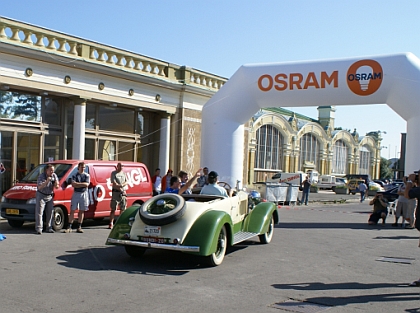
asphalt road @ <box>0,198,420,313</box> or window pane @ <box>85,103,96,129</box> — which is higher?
window pane @ <box>85,103,96,129</box>

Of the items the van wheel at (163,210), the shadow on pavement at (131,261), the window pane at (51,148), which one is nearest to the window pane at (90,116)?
the window pane at (51,148)

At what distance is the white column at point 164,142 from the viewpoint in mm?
21625

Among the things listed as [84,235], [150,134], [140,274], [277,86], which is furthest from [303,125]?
[140,274]

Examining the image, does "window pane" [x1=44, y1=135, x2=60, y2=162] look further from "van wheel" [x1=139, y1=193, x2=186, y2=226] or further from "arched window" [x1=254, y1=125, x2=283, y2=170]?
"arched window" [x1=254, y1=125, x2=283, y2=170]

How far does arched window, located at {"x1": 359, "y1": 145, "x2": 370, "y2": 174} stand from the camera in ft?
220

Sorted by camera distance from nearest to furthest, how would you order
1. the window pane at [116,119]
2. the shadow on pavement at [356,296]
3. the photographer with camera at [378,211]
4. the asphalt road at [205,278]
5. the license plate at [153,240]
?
1. the asphalt road at [205,278]
2. the shadow on pavement at [356,296]
3. the license plate at [153,240]
4. the photographer with camera at [378,211]
5. the window pane at [116,119]

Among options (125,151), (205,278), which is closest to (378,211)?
(125,151)

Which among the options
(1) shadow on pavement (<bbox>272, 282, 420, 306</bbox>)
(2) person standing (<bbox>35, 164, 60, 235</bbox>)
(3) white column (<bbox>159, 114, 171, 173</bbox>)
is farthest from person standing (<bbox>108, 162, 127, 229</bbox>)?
(3) white column (<bbox>159, 114, 171, 173</bbox>)

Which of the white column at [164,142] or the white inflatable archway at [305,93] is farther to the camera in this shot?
the white column at [164,142]

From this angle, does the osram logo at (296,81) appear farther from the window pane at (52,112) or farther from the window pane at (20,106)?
the window pane at (20,106)

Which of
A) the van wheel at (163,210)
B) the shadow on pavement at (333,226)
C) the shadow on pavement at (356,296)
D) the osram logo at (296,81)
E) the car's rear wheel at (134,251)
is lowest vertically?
the shadow on pavement at (333,226)

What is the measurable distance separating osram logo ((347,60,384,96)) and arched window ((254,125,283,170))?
3100cm

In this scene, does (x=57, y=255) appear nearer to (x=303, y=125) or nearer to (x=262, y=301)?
(x=262, y=301)

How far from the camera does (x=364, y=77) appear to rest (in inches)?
579
